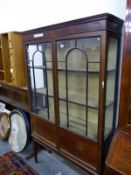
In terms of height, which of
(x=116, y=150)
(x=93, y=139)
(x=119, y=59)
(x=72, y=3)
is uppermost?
(x=72, y=3)

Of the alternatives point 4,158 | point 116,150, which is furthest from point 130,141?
point 4,158

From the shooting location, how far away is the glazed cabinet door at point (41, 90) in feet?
5.38

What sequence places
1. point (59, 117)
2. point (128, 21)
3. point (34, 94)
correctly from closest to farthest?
point (128, 21) → point (59, 117) → point (34, 94)

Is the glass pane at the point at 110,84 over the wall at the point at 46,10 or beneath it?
beneath

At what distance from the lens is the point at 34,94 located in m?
1.89

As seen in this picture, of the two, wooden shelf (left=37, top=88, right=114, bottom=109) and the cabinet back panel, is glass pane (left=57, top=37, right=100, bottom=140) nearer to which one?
wooden shelf (left=37, top=88, right=114, bottom=109)

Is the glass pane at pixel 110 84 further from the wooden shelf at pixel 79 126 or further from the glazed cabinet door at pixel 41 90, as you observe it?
the glazed cabinet door at pixel 41 90

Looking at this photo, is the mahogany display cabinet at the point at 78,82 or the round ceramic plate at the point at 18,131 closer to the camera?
the mahogany display cabinet at the point at 78,82

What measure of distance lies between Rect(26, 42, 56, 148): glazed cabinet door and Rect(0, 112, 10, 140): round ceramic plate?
78 cm

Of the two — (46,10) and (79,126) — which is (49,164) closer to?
(79,126)

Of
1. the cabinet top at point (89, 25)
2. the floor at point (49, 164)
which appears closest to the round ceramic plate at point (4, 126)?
the floor at point (49, 164)

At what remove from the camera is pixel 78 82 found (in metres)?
1.47

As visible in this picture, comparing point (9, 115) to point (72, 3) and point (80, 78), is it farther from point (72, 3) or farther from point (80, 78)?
point (72, 3)

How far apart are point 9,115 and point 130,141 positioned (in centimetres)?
203
